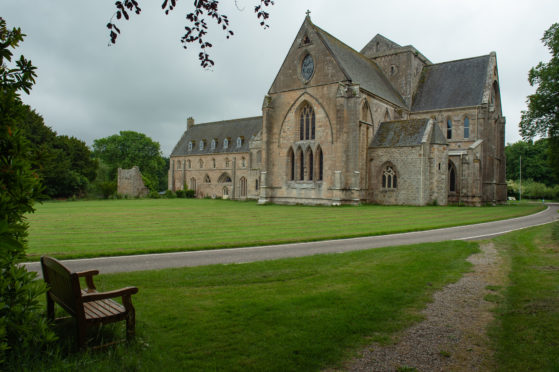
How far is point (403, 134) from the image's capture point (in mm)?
36688

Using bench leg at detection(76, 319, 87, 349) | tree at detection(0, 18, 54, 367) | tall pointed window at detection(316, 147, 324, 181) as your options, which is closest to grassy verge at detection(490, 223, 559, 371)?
bench leg at detection(76, 319, 87, 349)

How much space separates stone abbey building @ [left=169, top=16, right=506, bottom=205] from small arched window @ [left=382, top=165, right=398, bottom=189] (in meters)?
0.09

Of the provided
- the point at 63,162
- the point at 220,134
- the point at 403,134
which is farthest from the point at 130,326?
the point at 220,134

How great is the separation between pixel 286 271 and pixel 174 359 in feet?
14.8

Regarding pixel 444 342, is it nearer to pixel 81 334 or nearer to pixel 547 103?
pixel 81 334

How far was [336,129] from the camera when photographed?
36156 millimetres

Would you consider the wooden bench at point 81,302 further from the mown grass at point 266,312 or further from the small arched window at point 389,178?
the small arched window at point 389,178

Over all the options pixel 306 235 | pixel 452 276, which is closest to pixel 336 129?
pixel 306 235

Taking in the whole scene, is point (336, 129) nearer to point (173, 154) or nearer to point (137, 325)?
point (137, 325)

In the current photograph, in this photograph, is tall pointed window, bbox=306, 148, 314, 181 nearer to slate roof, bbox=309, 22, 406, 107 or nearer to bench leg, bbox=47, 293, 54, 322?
slate roof, bbox=309, 22, 406, 107

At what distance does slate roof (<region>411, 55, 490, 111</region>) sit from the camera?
4194 centimetres

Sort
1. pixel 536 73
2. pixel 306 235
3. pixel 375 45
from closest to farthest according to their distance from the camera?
pixel 306 235 → pixel 536 73 → pixel 375 45

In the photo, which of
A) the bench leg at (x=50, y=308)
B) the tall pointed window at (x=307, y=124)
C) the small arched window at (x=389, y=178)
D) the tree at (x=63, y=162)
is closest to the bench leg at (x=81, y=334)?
the bench leg at (x=50, y=308)

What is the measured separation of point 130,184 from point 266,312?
57.0 meters
